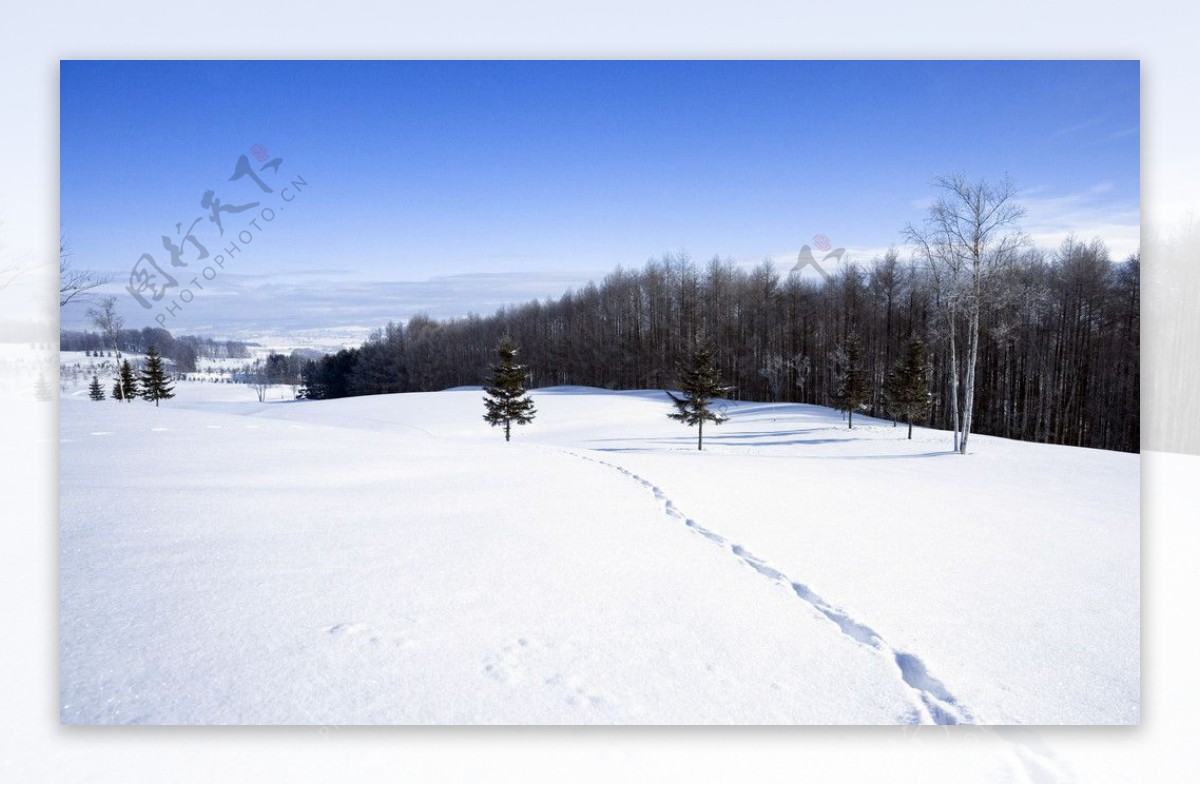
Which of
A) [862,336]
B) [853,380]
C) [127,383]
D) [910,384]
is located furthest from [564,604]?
[862,336]

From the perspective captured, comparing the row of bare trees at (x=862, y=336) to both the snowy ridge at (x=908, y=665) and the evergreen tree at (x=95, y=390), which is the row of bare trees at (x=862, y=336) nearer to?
the evergreen tree at (x=95, y=390)

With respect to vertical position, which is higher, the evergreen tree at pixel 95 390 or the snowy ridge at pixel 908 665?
the evergreen tree at pixel 95 390

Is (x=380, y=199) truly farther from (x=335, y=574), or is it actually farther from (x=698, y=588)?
(x=698, y=588)

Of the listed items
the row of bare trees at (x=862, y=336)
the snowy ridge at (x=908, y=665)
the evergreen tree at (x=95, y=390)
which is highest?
the row of bare trees at (x=862, y=336)

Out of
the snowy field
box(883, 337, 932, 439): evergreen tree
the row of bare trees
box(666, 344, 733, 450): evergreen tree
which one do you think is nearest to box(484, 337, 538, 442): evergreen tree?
the row of bare trees

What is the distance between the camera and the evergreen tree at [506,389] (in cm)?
2022

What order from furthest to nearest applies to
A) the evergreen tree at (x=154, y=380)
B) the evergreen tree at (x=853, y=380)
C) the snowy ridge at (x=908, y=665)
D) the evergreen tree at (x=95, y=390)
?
the evergreen tree at (x=853, y=380), the evergreen tree at (x=154, y=380), the evergreen tree at (x=95, y=390), the snowy ridge at (x=908, y=665)

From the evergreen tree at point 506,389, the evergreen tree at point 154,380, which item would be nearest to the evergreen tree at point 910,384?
the evergreen tree at point 506,389

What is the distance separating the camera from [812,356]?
23672 millimetres

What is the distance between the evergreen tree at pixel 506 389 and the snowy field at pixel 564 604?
1519cm

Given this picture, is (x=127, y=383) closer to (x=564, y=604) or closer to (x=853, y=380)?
(x=564, y=604)

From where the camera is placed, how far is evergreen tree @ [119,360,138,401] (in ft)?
15.0

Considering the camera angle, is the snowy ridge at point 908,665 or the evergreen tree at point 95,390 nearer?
the snowy ridge at point 908,665

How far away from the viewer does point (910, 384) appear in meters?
17.5
